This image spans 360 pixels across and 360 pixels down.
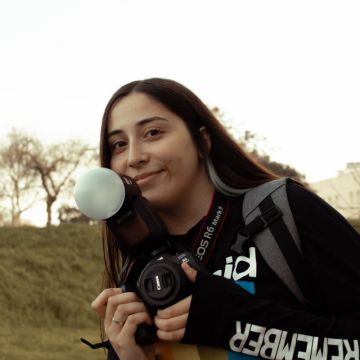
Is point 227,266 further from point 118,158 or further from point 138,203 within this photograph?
point 118,158

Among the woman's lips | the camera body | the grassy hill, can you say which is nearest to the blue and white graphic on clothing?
the camera body

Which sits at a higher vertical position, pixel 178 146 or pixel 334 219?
pixel 178 146

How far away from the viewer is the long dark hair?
1.81 metres

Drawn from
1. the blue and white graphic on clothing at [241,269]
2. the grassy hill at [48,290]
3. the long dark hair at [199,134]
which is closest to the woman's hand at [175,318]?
the blue and white graphic on clothing at [241,269]

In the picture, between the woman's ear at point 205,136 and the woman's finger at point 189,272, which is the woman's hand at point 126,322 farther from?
the woman's ear at point 205,136

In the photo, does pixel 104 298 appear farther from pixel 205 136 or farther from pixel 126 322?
pixel 205 136

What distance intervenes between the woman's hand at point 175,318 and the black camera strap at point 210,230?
0.62 feet

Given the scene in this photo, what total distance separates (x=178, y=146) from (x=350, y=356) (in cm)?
75

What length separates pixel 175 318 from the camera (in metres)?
1.45

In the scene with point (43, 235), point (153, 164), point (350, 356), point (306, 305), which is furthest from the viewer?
point (43, 235)

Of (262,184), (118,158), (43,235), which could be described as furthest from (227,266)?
(43,235)

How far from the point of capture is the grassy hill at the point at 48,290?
7.47m

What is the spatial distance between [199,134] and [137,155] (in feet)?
0.85

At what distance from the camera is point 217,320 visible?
57.1 inches
